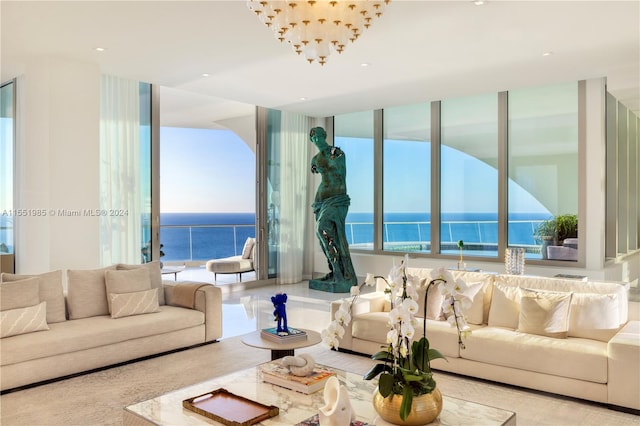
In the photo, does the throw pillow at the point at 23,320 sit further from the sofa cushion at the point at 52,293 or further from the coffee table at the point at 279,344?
the coffee table at the point at 279,344

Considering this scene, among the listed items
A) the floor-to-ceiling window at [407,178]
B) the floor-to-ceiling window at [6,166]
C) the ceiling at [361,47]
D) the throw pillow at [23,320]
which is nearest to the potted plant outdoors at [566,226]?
the ceiling at [361,47]

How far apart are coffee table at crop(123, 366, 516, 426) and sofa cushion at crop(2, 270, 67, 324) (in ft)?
6.62

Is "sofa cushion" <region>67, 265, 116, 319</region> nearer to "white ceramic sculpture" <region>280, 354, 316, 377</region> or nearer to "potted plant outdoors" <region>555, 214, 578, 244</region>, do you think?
"white ceramic sculpture" <region>280, 354, 316, 377</region>

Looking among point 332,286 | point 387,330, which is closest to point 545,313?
point 387,330

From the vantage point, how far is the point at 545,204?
6953 mm

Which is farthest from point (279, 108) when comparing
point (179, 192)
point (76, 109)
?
point (179, 192)

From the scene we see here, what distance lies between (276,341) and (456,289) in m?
1.80

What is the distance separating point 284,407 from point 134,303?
8.23ft

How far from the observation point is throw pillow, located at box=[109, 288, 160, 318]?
4.46m

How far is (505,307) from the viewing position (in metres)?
4.12

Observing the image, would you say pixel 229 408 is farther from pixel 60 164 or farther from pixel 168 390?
pixel 60 164

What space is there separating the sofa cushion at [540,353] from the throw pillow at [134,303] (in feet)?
9.08

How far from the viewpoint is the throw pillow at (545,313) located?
3.72m

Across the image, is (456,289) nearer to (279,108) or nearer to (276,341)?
(276,341)
